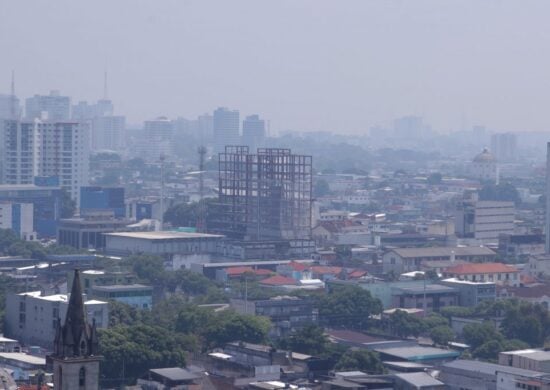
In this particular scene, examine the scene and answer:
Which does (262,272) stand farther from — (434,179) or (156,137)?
(156,137)

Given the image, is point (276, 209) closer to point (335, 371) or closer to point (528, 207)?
point (335, 371)

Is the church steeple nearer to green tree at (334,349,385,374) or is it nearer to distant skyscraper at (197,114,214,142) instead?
green tree at (334,349,385,374)

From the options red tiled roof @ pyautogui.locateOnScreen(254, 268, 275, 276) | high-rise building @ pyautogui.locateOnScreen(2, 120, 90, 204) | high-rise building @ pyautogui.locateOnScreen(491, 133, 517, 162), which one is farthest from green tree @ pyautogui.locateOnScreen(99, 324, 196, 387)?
high-rise building @ pyautogui.locateOnScreen(491, 133, 517, 162)

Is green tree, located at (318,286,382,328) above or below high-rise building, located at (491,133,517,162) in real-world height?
below

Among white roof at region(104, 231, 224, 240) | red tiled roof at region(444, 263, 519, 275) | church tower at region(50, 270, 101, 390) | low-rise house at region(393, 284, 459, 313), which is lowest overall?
low-rise house at region(393, 284, 459, 313)

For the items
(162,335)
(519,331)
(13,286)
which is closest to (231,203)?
(13,286)

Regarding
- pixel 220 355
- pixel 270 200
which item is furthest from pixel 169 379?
pixel 270 200
